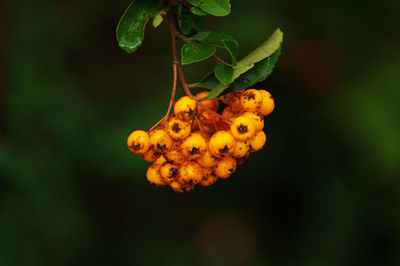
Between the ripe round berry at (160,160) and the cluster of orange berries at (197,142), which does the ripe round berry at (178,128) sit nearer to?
the cluster of orange berries at (197,142)

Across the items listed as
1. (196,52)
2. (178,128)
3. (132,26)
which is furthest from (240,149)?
(132,26)

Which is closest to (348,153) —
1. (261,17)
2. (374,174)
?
(374,174)

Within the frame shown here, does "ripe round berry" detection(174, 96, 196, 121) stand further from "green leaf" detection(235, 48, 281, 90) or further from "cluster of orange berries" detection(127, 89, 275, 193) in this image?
"green leaf" detection(235, 48, 281, 90)

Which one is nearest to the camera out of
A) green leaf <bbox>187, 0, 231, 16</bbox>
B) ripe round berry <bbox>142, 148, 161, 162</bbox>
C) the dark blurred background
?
green leaf <bbox>187, 0, 231, 16</bbox>

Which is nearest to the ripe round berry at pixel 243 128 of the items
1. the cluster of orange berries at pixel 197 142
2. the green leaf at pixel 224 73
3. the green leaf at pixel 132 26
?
the cluster of orange berries at pixel 197 142

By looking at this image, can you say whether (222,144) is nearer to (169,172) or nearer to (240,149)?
(240,149)

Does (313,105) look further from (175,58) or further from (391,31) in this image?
(175,58)

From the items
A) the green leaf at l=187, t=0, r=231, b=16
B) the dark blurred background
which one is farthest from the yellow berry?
the dark blurred background
